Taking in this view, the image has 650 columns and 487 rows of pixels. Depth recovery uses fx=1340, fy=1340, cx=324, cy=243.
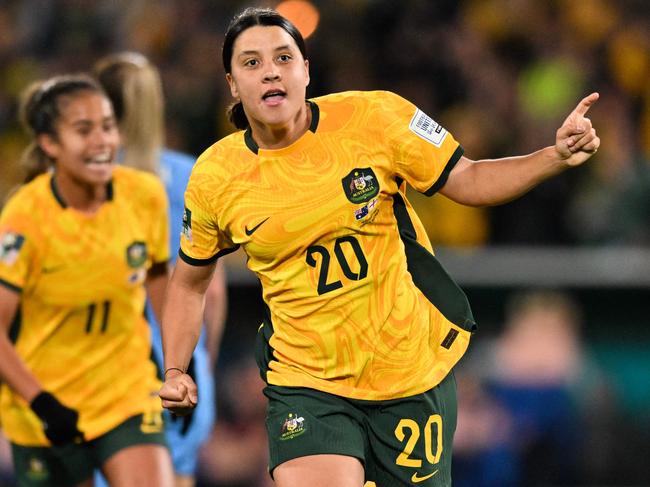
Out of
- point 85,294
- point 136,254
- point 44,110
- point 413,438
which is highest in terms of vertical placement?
point 44,110

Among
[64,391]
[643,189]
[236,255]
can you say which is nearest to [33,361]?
[64,391]

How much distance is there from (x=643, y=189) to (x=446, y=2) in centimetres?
257

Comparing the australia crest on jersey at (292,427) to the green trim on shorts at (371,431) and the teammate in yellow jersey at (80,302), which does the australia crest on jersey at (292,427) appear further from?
the teammate in yellow jersey at (80,302)

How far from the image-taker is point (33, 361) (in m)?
5.52

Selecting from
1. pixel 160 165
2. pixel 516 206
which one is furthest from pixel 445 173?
pixel 516 206

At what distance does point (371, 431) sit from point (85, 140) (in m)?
1.92

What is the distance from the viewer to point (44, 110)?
5625 mm

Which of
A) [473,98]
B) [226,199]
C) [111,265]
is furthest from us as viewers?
[473,98]

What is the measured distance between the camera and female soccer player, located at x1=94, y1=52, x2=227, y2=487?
606 cm

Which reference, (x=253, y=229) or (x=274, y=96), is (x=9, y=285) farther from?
(x=274, y=96)

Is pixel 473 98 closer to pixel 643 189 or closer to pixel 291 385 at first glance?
pixel 643 189

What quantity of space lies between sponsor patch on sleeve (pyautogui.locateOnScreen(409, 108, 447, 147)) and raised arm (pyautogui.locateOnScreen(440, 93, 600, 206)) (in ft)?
0.33

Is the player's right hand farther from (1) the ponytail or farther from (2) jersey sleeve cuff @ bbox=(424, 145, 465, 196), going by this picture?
(1) the ponytail

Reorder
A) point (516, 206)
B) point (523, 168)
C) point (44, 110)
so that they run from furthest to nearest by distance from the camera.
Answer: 1. point (516, 206)
2. point (44, 110)
3. point (523, 168)
